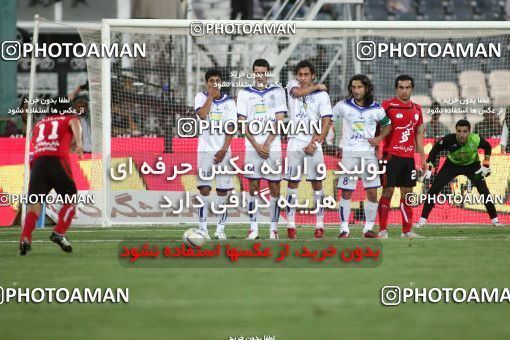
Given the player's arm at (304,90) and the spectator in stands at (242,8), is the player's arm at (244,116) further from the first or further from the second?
the spectator in stands at (242,8)

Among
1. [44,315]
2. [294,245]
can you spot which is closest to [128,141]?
[294,245]

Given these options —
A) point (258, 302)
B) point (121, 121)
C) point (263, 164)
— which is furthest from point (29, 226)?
point (121, 121)

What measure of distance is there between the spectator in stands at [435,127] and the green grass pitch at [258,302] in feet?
23.1

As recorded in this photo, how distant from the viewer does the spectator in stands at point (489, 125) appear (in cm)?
2056

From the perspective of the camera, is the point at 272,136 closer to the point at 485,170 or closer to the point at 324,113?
the point at 324,113

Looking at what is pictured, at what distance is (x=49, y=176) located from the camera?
45.0 feet

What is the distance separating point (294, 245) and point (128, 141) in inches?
243

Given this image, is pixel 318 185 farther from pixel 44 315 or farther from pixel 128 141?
pixel 44 315

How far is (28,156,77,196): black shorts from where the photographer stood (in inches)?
539

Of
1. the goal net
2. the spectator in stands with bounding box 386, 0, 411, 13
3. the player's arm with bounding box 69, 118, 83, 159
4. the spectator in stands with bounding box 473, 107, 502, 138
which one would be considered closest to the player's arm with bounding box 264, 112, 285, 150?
the player's arm with bounding box 69, 118, 83, 159

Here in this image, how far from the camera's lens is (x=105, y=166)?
1945cm

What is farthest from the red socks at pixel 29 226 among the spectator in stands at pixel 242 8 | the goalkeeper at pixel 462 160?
the spectator in stands at pixel 242 8

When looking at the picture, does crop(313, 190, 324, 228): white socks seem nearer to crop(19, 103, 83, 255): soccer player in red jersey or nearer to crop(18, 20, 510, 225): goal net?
crop(18, 20, 510, 225): goal net

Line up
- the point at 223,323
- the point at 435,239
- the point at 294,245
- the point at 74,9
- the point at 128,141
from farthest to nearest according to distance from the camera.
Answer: the point at 74,9, the point at 128,141, the point at 435,239, the point at 294,245, the point at 223,323
